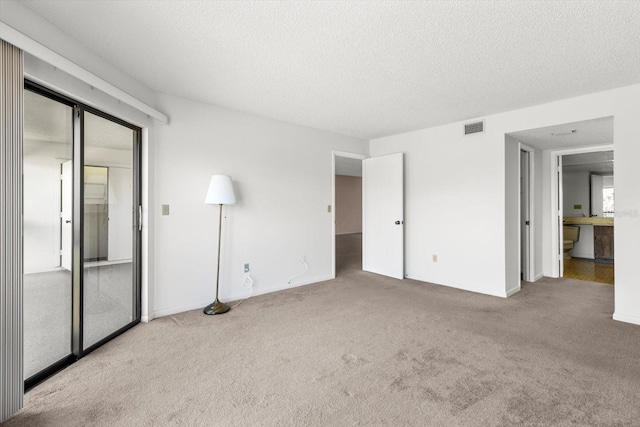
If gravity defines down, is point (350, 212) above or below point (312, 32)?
below

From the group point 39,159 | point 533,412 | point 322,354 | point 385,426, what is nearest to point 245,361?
point 322,354

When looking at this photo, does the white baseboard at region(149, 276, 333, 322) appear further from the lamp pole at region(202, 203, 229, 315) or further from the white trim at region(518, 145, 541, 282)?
the white trim at region(518, 145, 541, 282)

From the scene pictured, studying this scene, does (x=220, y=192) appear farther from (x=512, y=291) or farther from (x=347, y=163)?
(x=347, y=163)

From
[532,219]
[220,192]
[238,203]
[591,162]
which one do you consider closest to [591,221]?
[591,162]

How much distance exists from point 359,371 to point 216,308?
1.84 meters

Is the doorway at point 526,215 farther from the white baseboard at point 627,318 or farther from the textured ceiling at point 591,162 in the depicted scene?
the white baseboard at point 627,318

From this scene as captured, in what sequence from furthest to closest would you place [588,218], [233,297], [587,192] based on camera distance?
1. [587,192]
2. [588,218]
3. [233,297]

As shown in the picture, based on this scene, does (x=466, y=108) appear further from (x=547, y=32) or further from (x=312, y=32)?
(x=312, y=32)

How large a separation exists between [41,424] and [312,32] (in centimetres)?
284

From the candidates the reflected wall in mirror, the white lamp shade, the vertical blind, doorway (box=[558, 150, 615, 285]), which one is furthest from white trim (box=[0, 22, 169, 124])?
the reflected wall in mirror

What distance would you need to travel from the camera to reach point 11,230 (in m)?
1.57

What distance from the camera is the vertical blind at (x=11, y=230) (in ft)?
5.00

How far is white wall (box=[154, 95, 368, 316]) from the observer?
3131mm

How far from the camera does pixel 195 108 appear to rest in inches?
130
